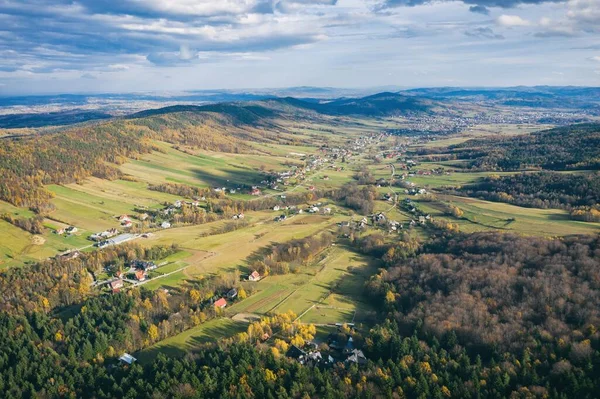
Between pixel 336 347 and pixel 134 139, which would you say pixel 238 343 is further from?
pixel 134 139

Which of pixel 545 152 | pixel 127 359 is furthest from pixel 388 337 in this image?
pixel 545 152

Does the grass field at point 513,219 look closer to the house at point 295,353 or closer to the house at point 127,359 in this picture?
the house at point 295,353

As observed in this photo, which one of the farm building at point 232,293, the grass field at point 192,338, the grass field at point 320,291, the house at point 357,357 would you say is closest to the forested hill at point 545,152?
the grass field at point 320,291

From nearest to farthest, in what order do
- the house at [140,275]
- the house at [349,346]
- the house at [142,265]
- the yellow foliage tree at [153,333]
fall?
the house at [349,346] < the yellow foliage tree at [153,333] < the house at [140,275] < the house at [142,265]

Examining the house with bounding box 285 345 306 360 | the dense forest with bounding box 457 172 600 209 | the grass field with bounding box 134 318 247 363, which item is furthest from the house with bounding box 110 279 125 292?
the dense forest with bounding box 457 172 600 209

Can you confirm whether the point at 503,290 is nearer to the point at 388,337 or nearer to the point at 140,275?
the point at 388,337

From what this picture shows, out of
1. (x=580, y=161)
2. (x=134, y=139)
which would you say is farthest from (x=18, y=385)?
(x=580, y=161)
